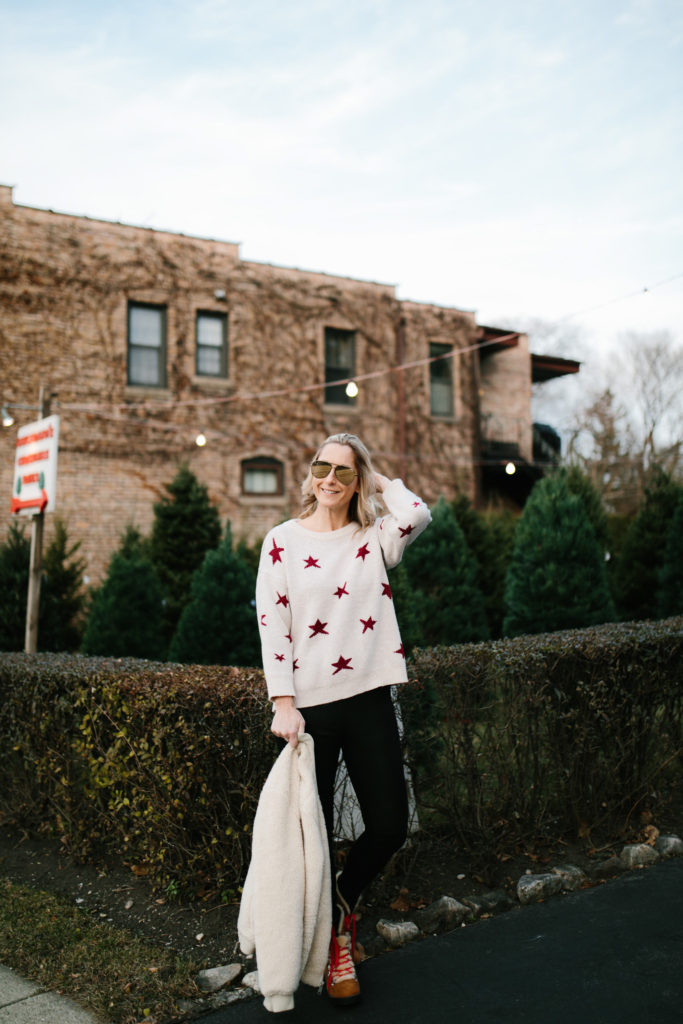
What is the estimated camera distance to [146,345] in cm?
1792

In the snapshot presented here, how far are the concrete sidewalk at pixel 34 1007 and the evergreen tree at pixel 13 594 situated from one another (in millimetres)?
7783

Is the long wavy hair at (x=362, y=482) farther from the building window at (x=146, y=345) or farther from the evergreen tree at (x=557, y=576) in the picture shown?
the building window at (x=146, y=345)

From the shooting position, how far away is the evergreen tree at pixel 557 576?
398 inches

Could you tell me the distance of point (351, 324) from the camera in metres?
20.2

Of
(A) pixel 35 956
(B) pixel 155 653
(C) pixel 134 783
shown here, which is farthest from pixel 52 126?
(A) pixel 35 956

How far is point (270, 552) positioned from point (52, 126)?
30.5 ft

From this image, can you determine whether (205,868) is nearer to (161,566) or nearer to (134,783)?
(134,783)

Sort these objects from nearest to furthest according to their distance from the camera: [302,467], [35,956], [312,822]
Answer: [312,822], [35,956], [302,467]

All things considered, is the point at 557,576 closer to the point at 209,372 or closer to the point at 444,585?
the point at 444,585

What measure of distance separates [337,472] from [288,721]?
3.13ft

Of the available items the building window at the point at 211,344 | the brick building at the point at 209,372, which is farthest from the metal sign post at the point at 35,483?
the building window at the point at 211,344

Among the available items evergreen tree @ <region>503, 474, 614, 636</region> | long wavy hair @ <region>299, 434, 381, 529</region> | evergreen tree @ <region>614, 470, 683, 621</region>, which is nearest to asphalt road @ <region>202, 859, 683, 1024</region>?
long wavy hair @ <region>299, 434, 381, 529</region>

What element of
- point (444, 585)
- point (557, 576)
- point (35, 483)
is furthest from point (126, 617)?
point (557, 576)

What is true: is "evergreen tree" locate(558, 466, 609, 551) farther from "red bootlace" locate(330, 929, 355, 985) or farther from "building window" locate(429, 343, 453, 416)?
"red bootlace" locate(330, 929, 355, 985)
